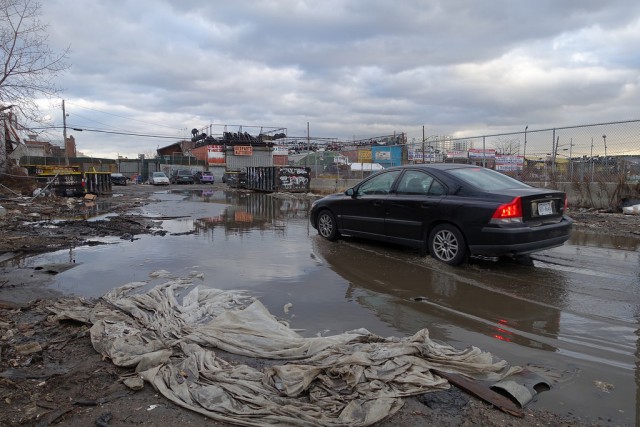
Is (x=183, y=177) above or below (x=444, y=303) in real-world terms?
above

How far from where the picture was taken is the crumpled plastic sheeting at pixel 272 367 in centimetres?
281

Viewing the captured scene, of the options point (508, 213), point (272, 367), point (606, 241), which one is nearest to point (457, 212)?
point (508, 213)

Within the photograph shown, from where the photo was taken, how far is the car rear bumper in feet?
19.2

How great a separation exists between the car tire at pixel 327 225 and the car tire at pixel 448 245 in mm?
2376

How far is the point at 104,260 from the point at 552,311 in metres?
6.61

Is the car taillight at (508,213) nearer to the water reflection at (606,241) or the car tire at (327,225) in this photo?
the water reflection at (606,241)

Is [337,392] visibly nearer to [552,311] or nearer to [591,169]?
[552,311]

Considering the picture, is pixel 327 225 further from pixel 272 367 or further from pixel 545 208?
pixel 272 367

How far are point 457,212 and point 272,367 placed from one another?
398cm

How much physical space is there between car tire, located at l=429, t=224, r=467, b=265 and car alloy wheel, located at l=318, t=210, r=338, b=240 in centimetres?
239

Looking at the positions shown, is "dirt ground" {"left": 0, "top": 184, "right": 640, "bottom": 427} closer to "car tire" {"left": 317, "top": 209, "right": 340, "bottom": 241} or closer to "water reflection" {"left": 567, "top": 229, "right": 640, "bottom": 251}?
"car tire" {"left": 317, "top": 209, "right": 340, "bottom": 241}

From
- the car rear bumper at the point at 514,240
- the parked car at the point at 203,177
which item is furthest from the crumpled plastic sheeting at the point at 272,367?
the parked car at the point at 203,177

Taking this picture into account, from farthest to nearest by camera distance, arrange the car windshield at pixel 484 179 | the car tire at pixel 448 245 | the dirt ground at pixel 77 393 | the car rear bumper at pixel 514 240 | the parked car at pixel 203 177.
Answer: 1. the parked car at pixel 203 177
2. the car windshield at pixel 484 179
3. the car tire at pixel 448 245
4. the car rear bumper at pixel 514 240
5. the dirt ground at pixel 77 393

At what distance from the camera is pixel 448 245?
21.5 ft
